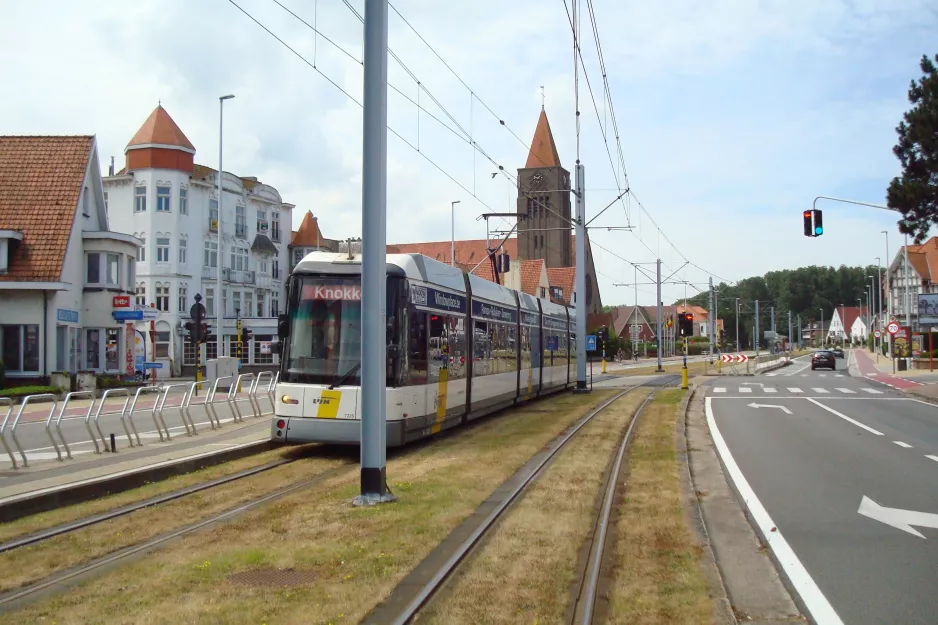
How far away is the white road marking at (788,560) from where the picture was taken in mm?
5688

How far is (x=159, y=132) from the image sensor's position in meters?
52.0

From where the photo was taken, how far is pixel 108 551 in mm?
7352

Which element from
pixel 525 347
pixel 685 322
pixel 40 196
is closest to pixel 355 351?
pixel 525 347

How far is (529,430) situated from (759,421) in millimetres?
6195

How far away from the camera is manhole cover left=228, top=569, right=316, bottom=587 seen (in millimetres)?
6188

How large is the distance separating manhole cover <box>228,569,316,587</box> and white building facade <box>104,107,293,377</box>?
44.0 metres

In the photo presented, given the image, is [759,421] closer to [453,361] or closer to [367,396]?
[453,361]

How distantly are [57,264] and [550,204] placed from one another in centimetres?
6281

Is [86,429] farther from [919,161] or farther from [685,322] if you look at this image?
[919,161]

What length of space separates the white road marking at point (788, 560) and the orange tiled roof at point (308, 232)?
56.6m

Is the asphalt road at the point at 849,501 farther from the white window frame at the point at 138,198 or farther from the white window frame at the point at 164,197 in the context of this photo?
the white window frame at the point at 138,198

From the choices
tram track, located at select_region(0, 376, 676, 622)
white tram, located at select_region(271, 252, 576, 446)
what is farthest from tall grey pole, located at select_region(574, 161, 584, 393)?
tram track, located at select_region(0, 376, 676, 622)

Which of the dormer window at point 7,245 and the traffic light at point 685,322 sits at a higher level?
the dormer window at point 7,245

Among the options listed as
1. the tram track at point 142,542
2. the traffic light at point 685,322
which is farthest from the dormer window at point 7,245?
the traffic light at point 685,322
